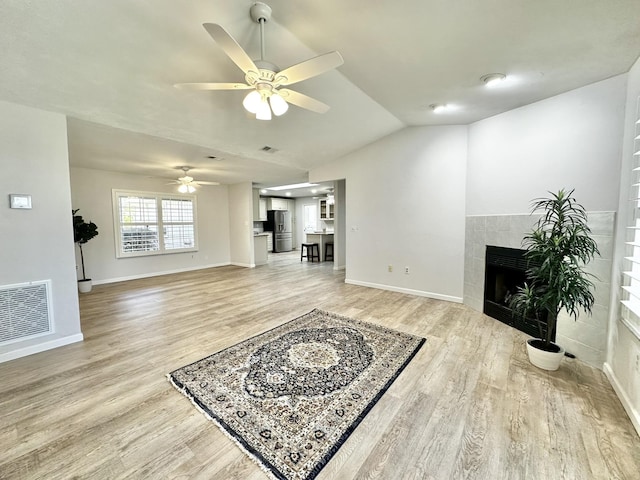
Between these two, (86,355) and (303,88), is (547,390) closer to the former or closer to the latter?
(303,88)

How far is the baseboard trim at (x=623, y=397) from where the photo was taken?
1.65m

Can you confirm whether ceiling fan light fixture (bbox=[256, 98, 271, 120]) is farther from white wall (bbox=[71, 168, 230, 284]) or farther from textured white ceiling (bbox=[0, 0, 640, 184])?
white wall (bbox=[71, 168, 230, 284])

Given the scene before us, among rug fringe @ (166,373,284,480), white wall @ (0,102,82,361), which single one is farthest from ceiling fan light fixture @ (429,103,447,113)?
white wall @ (0,102,82,361)

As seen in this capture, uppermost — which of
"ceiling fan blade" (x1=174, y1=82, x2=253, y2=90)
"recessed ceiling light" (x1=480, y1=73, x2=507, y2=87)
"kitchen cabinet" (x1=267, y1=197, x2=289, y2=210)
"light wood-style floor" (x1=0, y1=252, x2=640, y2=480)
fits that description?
"recessed ceiling light" (x1=480, y1=73, x2=507, y2=87)

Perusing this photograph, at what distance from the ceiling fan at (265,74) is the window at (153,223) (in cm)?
531

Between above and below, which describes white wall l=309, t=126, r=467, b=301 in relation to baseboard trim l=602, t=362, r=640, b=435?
above

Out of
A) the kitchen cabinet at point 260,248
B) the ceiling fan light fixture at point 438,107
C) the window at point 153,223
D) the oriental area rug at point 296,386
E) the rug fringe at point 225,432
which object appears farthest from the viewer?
the kitchen cabinet at point 260,248

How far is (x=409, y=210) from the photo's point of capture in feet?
15.0

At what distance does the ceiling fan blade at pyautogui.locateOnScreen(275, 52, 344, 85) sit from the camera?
1.64 metres

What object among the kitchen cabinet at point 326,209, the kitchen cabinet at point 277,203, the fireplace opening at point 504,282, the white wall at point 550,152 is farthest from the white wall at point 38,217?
the kitchen cabinet at point 277,203

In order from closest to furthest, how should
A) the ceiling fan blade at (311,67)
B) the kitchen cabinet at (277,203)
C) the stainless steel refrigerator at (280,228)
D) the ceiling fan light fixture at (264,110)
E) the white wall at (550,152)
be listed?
1. the ceiling fan blade at (311,67)
2. the ceiling fan light fixture at (264,110)
3. the white wall at (550,152)
4. the stainless steel refrigerator at (280,228)
5. the kitchen cabinet at (277,203)

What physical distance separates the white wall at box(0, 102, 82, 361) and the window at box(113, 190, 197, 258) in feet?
11.5

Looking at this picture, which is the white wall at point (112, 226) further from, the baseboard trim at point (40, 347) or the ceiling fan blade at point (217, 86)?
the ceiling fan blade at point (217, 86)

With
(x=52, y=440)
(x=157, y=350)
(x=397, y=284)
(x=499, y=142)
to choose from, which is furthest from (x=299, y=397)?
(x=499, y=142)
